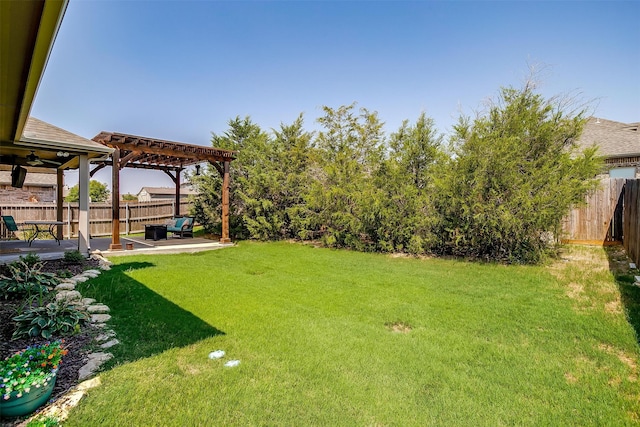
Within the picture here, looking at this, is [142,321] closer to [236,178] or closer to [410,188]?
[410,188]

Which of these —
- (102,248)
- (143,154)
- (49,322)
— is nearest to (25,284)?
(49,322)

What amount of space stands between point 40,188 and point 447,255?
83.0 feet

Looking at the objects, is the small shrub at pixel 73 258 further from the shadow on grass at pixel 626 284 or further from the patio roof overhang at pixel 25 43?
the shadow on grass at pixel 626 284

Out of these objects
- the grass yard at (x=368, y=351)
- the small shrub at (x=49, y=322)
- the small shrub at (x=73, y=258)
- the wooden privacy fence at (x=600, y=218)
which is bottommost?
the grass yard at (x=368, y=351)

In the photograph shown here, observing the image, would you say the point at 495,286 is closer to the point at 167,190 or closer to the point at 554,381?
the point at 554,381

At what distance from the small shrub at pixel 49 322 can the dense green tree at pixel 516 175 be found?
24.7 ft

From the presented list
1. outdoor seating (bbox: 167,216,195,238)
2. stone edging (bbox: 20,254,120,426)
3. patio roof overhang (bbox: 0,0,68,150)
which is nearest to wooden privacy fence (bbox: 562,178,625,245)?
stone edging (bbox: 20,254,120,426)

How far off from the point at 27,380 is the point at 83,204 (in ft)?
18.6

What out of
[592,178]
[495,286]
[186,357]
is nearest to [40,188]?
[186,357]

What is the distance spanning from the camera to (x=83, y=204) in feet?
22.1

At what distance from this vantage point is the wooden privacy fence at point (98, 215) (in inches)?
479

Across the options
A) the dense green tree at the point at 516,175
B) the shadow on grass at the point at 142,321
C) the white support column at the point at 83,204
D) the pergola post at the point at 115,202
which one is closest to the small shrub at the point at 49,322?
the shadow on grass at the point at 142,321

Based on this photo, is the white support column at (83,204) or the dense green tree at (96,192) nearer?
the white support column at (83,204)

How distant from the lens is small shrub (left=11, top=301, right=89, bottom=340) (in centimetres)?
325
